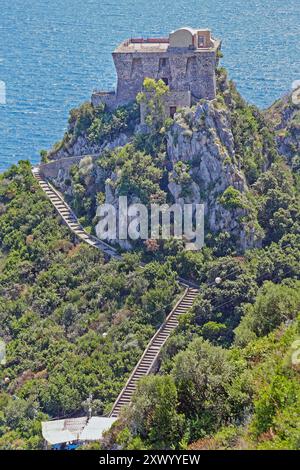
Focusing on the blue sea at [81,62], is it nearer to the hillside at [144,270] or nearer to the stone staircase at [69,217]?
the stone staircase at [69,217]

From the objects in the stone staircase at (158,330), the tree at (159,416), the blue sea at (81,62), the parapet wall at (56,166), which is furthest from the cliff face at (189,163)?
the tree at (159,416)

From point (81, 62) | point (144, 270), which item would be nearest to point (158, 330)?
point (144, 270)

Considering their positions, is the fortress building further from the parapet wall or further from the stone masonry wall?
the parapet wall

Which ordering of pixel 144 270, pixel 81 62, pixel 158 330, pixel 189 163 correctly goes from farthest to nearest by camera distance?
1. pixel 81 62
2. pixel 189 163
3. pixel 144 270
4. pixel 158 330

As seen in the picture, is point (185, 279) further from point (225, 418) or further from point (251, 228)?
point (225, 418)

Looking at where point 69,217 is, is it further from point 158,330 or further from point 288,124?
point 288,124

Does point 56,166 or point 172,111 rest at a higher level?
point 172,111

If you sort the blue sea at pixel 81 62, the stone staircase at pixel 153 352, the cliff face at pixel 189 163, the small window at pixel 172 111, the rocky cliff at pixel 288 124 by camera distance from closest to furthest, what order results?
the stone staircase at pixel 153 352, the cliff face at pixel 189 163, the small window at pixel 172 111, the rocky cliff at pixel 288 124, the blue sea at pixel 81 62
